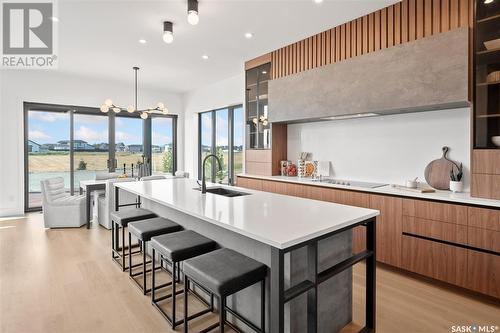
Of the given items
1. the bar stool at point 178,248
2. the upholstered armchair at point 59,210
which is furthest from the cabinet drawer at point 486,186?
the upholstered armchair at point 59,210

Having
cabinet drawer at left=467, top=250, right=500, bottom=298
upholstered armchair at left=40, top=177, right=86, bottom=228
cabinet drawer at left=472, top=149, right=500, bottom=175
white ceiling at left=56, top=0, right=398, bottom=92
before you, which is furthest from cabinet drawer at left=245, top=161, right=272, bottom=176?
upholstered armchair at left=40, top=177, right=86, bottom=228

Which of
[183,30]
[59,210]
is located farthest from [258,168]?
[59,210]

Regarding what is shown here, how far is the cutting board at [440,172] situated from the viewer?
3.04 metres

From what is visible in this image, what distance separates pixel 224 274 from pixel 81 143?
6.48m

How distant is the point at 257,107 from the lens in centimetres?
511

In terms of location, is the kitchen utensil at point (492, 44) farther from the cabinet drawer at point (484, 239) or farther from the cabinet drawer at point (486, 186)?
the cabinet drawer at point (484, 239)

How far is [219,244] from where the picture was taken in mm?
2348


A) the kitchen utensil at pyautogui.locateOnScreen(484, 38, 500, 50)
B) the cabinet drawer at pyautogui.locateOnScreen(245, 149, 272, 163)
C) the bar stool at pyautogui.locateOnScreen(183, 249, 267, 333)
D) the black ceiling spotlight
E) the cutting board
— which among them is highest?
the black ceiling spotlight

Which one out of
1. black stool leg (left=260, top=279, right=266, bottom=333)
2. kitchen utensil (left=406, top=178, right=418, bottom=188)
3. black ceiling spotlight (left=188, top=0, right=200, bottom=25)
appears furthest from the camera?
kitchen utensil (left=406, top=178, right=418, bottom=188)

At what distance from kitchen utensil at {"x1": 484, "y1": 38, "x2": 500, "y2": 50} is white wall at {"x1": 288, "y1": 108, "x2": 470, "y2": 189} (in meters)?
0.66

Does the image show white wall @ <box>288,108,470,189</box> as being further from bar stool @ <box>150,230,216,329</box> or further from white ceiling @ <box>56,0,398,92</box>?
bar stool @ <box>150,230,216,329</box>

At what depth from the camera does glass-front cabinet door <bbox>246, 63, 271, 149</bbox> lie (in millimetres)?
4949

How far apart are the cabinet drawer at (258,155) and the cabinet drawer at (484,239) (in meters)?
2.92

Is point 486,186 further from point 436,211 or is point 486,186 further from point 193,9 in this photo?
point 193,9
